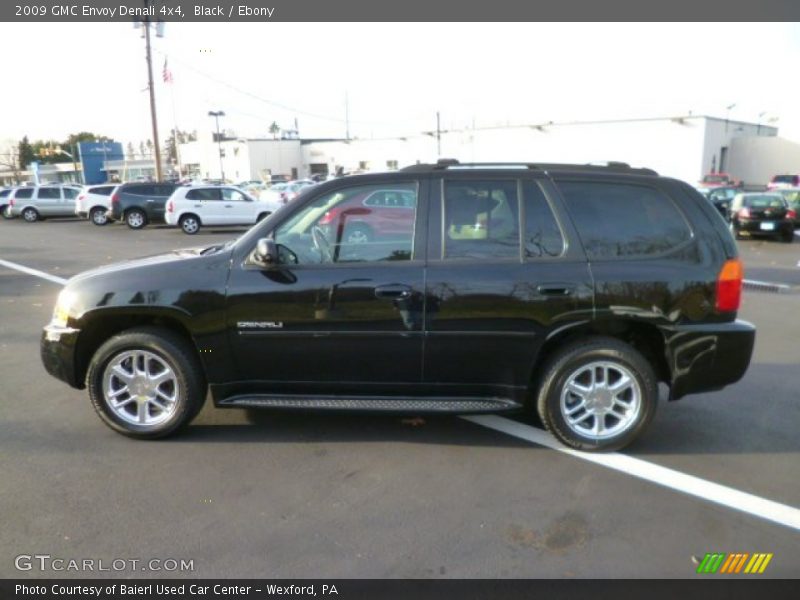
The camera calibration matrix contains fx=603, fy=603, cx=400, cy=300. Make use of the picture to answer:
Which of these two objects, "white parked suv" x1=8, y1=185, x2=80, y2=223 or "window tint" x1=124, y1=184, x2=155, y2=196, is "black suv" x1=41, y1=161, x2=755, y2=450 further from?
"white parked suv" x1=8, y1=185, x2=80, y2=223

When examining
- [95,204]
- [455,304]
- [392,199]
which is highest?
[392,199]

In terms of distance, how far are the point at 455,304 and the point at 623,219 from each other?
1.25m

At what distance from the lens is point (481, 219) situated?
12.8ft

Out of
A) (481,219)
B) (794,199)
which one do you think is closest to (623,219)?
(481,219)

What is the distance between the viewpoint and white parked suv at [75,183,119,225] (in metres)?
24.6

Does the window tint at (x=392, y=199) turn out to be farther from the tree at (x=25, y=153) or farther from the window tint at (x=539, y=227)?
the tree at (x=25, y=153)

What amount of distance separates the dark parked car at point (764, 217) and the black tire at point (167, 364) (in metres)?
17.0

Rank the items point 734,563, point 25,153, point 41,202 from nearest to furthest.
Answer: point 734,563 < point 41,202 < point 25,153

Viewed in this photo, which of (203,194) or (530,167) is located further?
(203,194)

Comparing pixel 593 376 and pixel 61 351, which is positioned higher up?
pixel 61 351

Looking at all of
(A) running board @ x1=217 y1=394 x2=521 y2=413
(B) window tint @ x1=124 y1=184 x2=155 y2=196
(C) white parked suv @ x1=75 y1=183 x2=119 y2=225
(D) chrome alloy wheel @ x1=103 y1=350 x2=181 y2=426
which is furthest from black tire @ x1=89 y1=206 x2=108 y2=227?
(A) running board @ x1=217 y1=394 x2=521 y2=413

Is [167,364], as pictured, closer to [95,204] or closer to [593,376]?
[593,376]

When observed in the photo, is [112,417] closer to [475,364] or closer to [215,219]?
[475,364]
